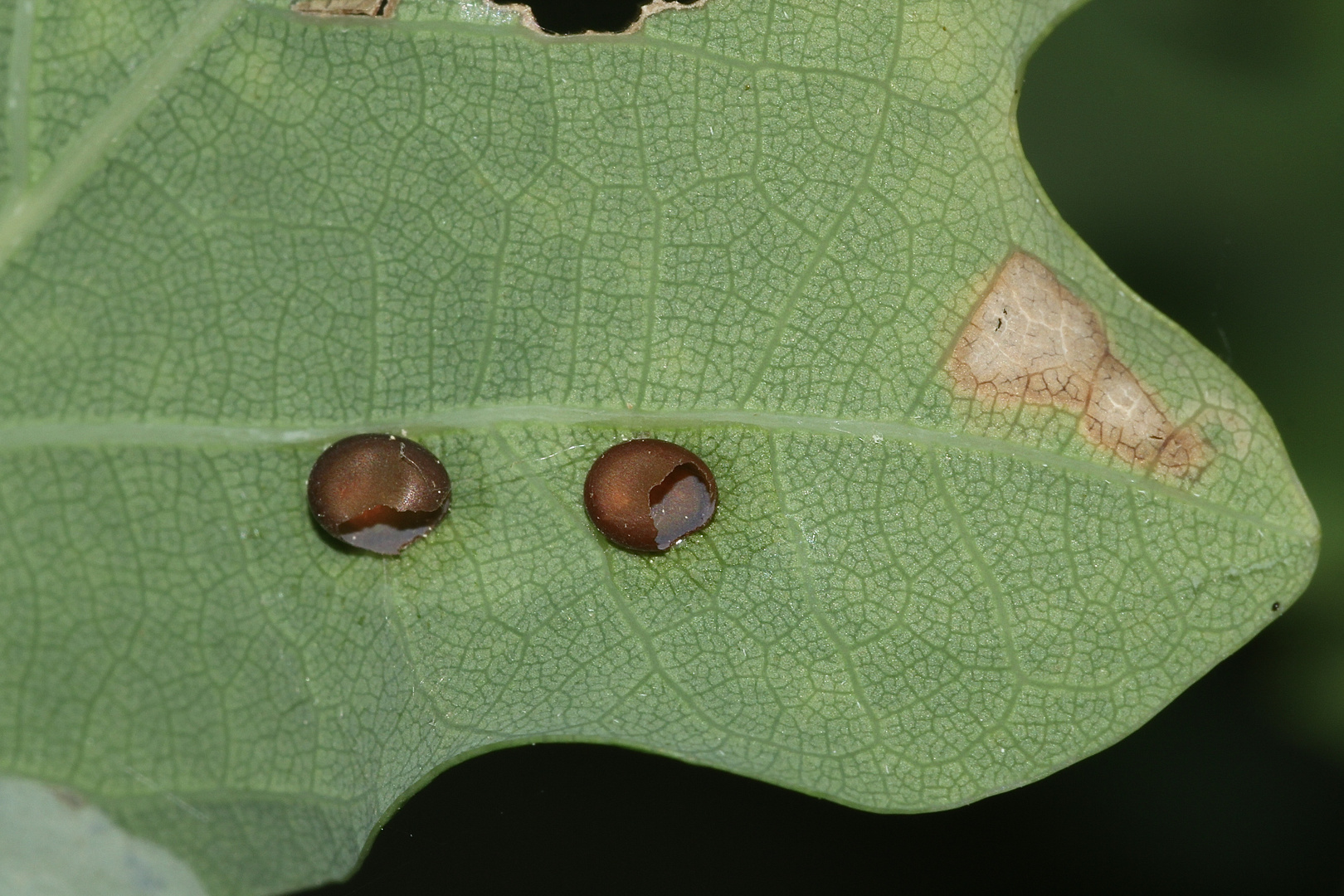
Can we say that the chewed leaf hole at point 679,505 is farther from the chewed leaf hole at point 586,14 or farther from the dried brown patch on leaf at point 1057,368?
the chewed leaf hole at point 586,14

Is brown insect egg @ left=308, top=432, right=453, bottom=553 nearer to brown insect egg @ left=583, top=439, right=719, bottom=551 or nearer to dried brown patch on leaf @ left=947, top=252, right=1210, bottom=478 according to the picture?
brown insect egg @ left=583, top=439, right=719, bottom=551

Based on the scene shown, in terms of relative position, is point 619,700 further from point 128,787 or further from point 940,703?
point 128,787

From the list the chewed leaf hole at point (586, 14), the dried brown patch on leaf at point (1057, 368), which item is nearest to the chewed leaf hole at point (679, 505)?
the dried brown patch on leaf at point (1057, 368)

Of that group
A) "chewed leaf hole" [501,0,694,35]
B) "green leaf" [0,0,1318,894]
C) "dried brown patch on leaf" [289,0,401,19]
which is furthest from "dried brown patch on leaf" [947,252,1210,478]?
"dried brown patch on leaf" [289,0,401,19]

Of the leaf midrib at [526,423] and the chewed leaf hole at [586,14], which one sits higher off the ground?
the chewed leaf hole at [586,14]

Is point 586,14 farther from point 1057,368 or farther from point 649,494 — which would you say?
point 1057,368

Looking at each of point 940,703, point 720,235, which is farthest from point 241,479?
point 940,703
